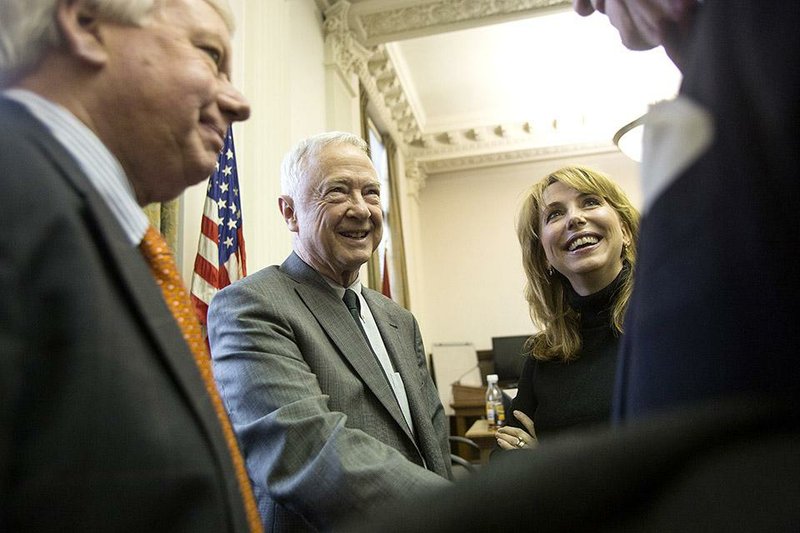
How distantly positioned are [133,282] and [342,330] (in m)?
0.97

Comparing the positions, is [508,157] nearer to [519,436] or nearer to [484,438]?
[484,438]

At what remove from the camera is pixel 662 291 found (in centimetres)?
37

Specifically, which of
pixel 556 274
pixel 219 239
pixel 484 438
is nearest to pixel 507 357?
pixel 484 438

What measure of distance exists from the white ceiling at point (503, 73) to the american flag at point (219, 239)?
2.89m

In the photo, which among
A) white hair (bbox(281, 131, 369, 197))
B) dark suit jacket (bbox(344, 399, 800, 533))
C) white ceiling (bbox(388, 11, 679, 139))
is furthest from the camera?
white ceiling (bbox(388, 11, 679, 139))

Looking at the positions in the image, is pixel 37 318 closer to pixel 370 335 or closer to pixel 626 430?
pixel 626 430

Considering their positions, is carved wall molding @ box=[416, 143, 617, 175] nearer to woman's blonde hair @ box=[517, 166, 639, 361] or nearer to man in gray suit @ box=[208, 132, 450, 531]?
woman's blonde hair @ box=[517, 166, 639, 361]

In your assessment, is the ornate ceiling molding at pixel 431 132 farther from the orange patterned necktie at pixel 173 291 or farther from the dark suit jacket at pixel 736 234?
the dark suit jacket at pixel 736 234

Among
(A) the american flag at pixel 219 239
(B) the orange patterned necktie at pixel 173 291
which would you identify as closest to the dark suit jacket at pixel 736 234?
(B) the orange patterned necktie at pixel 173 291

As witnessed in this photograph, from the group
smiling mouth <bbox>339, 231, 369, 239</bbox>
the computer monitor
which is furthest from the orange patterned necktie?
the computer monitor

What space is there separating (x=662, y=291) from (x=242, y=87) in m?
3.17

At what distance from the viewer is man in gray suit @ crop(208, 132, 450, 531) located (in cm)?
108

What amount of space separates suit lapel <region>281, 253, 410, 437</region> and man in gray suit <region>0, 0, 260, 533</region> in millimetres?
691

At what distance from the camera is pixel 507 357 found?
25.1 feet
